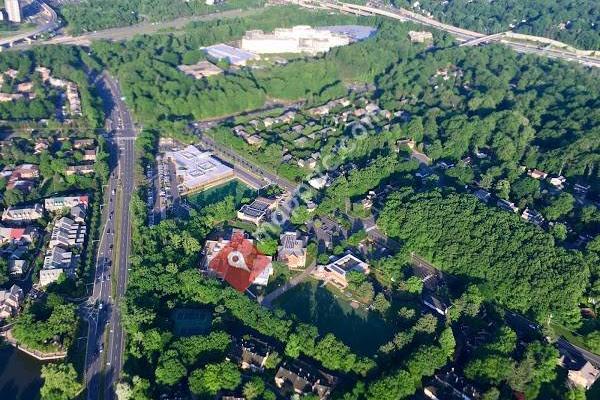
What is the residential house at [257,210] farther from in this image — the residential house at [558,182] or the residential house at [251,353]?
the residential house at [558,182]

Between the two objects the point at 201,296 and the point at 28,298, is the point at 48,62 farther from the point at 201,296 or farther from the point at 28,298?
the point at 201,296

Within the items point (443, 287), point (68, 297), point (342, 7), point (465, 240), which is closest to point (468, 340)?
point (443, 287)

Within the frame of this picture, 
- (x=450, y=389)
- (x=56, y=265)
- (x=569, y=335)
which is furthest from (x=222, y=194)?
(x=569, y=335)

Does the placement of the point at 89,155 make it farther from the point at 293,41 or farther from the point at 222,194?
the point at 293,41

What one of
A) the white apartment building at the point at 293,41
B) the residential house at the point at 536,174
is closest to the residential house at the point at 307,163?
the residential house at the point at 536,174

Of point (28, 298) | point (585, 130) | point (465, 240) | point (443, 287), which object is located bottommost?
point (28, 298)

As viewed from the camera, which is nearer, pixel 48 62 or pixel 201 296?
pixel 201 296
